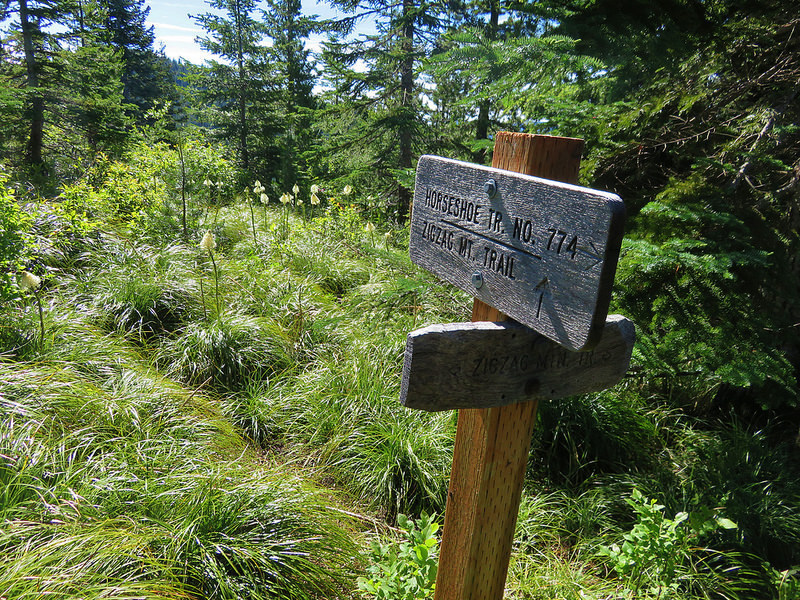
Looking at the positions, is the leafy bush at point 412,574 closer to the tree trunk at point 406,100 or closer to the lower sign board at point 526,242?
the lower sign board at point 526,242

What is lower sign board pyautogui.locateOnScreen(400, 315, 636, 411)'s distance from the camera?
122 centimetres

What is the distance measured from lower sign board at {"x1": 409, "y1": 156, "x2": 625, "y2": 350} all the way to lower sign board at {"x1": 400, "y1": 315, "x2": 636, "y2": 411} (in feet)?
0.34

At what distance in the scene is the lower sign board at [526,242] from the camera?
99 cm

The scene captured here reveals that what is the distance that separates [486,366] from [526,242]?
1.12ft

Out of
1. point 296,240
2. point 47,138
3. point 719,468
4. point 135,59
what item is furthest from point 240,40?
point 719,468

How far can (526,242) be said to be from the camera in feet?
3.89

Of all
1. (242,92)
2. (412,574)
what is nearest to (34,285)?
(412,574)

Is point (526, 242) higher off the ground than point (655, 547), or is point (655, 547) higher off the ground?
point (526, 242)

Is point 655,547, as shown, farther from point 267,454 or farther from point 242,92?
point 242,92

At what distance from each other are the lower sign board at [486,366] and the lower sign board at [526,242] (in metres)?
0.10

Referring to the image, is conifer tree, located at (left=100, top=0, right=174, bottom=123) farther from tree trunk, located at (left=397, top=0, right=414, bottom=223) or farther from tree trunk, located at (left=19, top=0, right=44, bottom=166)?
tree trunk, located at (left=397, top=0, right=414, bottom=223)

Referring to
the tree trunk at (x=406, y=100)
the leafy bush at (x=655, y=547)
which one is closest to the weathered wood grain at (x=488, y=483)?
the leafy bush at (x=655, y=547)

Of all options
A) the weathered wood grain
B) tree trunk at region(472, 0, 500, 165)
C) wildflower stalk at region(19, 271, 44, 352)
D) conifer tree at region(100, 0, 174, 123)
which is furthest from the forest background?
conifer tree at region(100, 0, 174, 123)

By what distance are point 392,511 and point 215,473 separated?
3.62 ft
